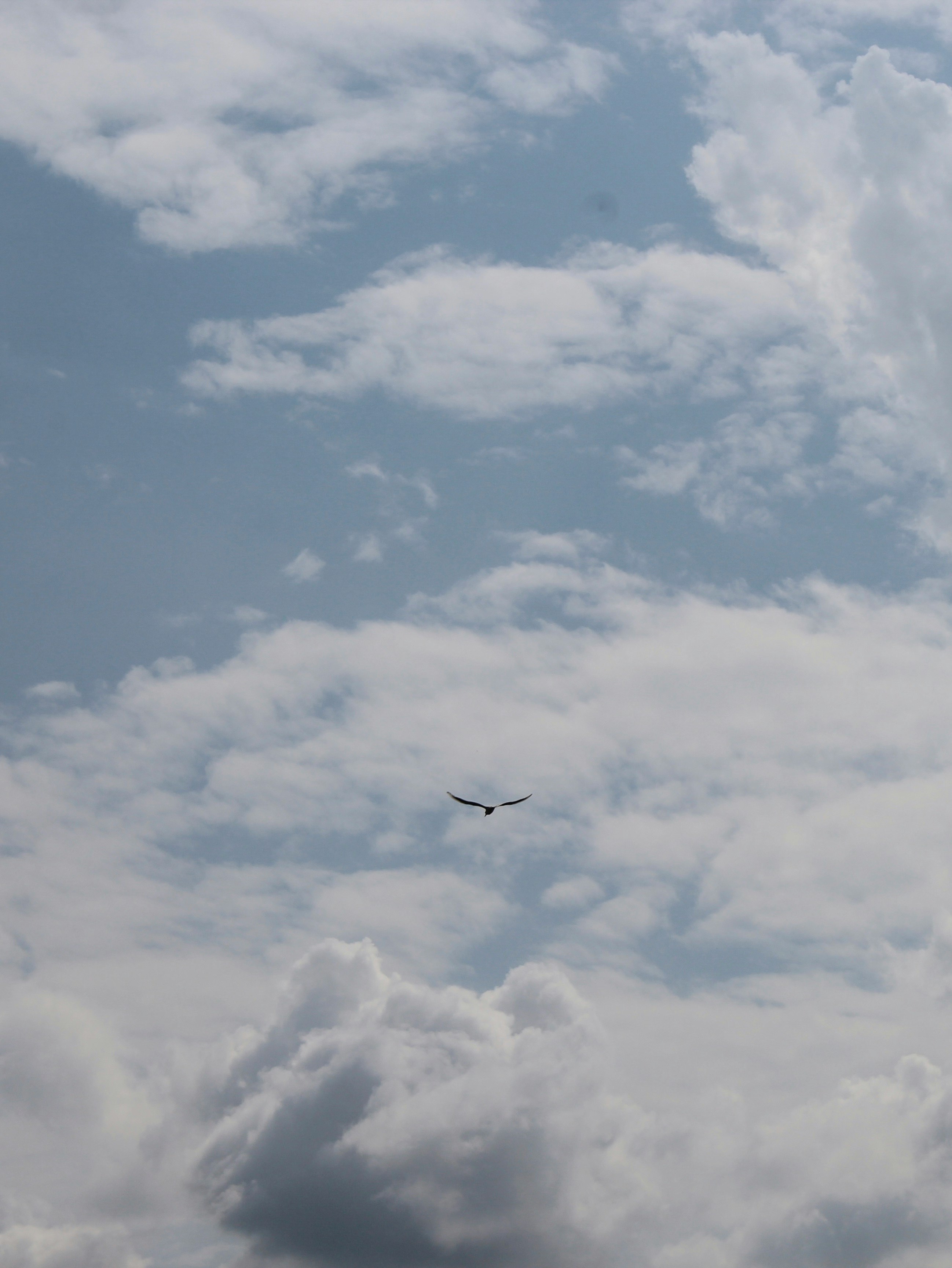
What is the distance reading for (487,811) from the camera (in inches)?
5689
